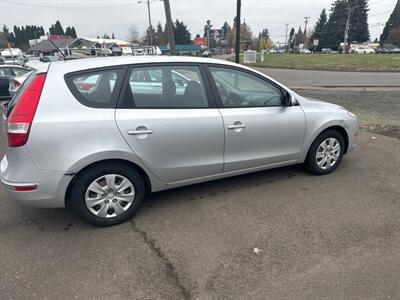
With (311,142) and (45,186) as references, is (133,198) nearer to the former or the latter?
(45,186)

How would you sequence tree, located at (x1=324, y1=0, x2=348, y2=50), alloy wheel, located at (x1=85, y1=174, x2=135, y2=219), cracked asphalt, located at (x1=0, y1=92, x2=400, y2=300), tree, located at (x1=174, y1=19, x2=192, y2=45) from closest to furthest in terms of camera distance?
cracked asphalt, located at (x1=0, y1=92, x2=400, y2=300), alloy wheel, located at (x1=85, y1=174, x2=135, y2=219), tree, located at (x1=324, y1=0, x2=348, y2=50), tree, located at (x1=174, y1=19, x2=192, y2=45)

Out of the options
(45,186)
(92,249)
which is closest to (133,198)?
(92,249)

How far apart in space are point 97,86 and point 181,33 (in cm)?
9513

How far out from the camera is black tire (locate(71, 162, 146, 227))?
115 inches

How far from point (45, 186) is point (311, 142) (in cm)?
312

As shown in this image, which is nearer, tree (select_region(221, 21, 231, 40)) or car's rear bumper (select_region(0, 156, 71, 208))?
car's rear bumper (select_region(0, 156, 71, 208))

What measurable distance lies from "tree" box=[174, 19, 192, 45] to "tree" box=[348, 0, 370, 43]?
4381 centimetres

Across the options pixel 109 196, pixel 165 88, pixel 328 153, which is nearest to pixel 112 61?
pixel 165 88

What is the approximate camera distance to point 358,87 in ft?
46.1

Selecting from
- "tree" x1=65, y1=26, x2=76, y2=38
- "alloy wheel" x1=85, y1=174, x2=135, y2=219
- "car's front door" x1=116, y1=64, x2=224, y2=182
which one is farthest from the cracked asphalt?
"tree" x1=65, y1=26, x2=76, y2=38

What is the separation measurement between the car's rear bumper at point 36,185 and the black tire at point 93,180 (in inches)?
4.5

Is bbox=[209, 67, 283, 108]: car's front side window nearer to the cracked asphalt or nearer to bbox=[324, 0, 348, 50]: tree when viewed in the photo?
the cracked asphalt

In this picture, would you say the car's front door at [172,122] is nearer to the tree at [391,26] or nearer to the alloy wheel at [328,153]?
the alloy wheel at [328,153]

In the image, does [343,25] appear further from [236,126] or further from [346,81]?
[236,126]
